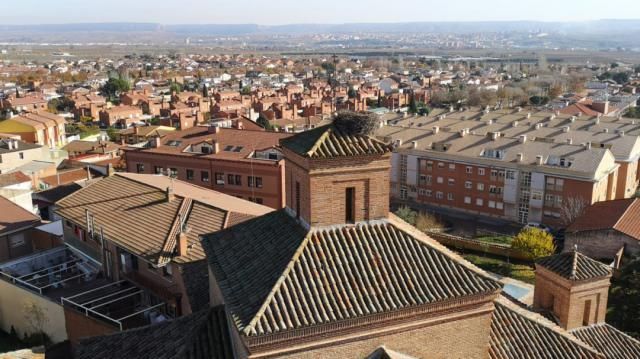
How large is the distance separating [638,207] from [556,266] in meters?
22.5

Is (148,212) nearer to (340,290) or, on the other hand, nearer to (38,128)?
(340,290)

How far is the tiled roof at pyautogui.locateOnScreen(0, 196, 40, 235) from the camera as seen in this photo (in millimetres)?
32787

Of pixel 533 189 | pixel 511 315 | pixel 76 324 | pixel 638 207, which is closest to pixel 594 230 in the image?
pixel 638 207

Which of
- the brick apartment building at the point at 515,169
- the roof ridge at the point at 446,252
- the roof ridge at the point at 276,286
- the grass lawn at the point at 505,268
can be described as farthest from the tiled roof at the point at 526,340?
the brick apartment building at the point at 515,169

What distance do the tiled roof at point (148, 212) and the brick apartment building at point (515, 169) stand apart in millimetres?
A: 26875

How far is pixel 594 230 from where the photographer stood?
124 ft

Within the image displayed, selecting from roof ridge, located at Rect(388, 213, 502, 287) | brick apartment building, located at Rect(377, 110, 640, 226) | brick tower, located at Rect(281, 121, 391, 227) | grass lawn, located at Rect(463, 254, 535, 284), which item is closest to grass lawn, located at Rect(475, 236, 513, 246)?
grass lawn, located at Rect(463, 254, 535, 284)

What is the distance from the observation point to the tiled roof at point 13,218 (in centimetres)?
3279

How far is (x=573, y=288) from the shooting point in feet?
63.5

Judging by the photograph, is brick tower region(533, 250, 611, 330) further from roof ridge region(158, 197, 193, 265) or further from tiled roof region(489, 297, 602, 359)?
roof ridge region(158, 197, 193, 265)

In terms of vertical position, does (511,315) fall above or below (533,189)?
above

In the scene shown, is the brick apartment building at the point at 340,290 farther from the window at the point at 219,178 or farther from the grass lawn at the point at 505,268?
the window at the point at 219,178

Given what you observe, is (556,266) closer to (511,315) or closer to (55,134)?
(511,315)

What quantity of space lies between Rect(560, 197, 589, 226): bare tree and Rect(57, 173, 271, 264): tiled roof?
27.7m
